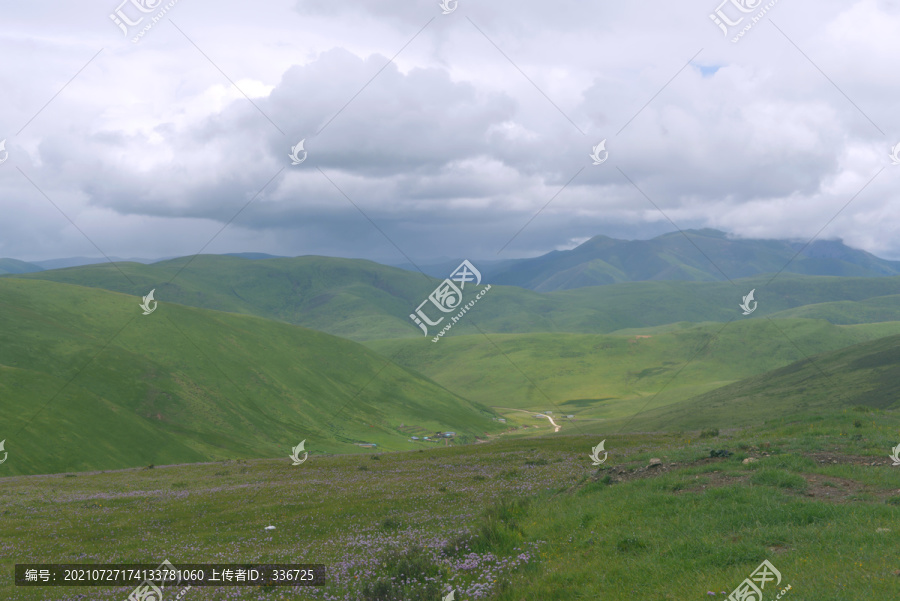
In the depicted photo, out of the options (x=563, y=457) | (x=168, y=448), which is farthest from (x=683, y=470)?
(x=168, y=448)

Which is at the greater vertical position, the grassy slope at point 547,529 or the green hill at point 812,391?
the green hill at point 812,391

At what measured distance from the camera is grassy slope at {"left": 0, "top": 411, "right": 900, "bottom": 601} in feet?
41.1

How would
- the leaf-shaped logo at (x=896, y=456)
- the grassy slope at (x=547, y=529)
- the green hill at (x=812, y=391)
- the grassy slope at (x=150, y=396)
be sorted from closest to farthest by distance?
the grassy slope at (x=547, y=529) < the leaf-shaped logo at (x=896, y=456) < the green hill at (x=812, y=391) < the grassy slope at (x=150, y=396)

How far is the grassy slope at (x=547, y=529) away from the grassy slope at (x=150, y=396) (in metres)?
64.8

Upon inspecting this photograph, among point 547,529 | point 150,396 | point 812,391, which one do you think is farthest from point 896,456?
point 150,396

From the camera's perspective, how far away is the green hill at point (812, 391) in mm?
81250

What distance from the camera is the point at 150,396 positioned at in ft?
412

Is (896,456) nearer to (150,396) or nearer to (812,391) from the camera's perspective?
(812,391)

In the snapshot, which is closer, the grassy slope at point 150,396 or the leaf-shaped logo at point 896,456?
the leaf-shaped logo at point 896,456

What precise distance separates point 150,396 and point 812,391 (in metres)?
139

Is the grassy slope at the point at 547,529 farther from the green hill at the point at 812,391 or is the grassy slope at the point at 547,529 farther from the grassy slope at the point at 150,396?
the grassy slope at the point at 150,396

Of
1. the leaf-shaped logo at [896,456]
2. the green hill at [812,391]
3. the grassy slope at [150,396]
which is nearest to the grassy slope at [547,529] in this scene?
the leaf-shaped logo at [896,456]

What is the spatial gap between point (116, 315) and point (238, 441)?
9681cm

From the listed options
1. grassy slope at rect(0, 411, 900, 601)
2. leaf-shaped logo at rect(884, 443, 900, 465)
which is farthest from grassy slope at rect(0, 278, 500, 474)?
leaf-shaped logo at rect(884, 443, 900, 465)
